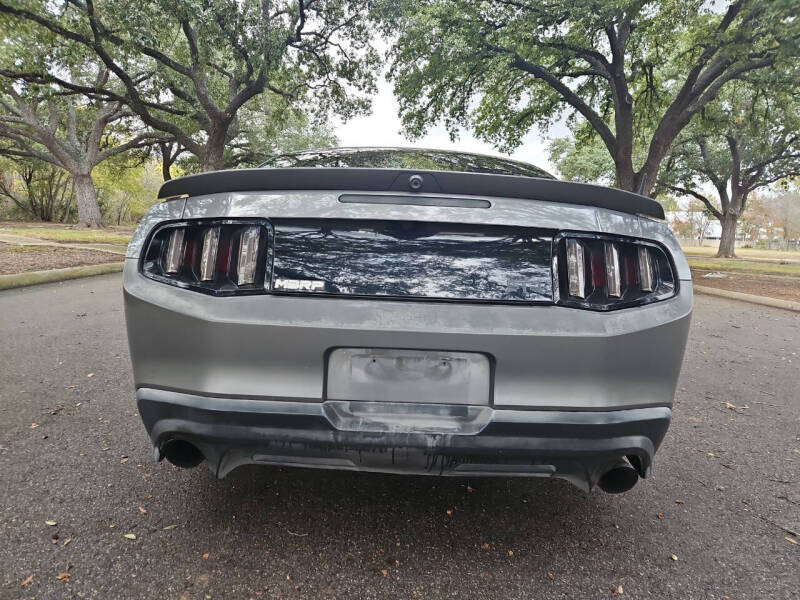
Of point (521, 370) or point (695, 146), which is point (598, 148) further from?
point (521, 370)

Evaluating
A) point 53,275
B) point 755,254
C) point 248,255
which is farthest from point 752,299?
point 755,254

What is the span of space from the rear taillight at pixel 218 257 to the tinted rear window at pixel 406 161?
0.73 metres

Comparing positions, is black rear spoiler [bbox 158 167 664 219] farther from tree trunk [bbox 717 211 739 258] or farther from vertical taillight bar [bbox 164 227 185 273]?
tree trunk [bbox 717 211 739 258]

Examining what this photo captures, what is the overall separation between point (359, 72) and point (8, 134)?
1854 centimetres

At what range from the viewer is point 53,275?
6.94m

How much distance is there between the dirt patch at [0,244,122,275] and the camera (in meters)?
7.26

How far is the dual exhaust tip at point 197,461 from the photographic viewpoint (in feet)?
4.59

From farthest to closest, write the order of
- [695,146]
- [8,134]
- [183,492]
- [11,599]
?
1. [695,146]
2. [8,134]
3. [183,492]
4. [11,599]

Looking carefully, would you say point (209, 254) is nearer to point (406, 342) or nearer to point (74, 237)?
point (406, 342)

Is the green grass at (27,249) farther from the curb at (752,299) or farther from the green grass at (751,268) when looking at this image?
the green grass at (751,268)

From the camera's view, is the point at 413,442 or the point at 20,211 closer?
the point at 413,442

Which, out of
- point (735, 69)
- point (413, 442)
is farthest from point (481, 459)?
point (735, 69)

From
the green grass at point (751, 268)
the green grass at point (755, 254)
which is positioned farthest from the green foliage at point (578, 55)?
the green grass at point (755, 254)

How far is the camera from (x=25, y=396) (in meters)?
2.66
